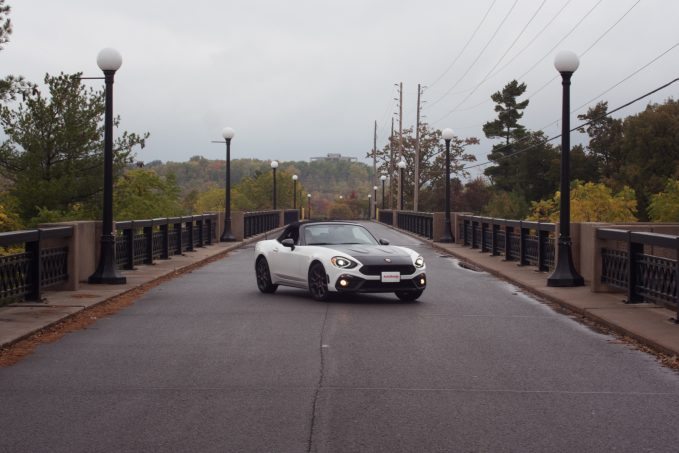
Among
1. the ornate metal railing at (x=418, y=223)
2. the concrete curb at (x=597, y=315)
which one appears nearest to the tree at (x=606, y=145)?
the ornate metal railing at (x=418, y=223)

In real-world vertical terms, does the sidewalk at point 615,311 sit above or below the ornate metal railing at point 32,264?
below

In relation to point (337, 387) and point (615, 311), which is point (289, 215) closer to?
point (615, 311)

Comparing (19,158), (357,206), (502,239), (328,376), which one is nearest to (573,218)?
(502,239)

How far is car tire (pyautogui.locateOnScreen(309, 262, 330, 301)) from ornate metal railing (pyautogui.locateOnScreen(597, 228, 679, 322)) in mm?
4492

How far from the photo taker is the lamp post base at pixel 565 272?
16.8m

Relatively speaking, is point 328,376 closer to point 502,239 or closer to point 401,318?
point 401,318

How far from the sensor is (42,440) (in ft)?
19.7

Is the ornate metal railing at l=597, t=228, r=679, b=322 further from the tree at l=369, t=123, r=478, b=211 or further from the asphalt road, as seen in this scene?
the tree at l=369, t=123, r=478, b=211

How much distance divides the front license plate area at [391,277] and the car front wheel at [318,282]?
2.97 feet

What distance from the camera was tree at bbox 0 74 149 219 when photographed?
3612 centimetres

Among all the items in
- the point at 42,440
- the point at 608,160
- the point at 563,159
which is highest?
the point at 608,160

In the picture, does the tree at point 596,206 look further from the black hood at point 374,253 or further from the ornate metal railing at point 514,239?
the black hood at point 374,253

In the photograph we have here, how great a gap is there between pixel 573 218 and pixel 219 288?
108 ft

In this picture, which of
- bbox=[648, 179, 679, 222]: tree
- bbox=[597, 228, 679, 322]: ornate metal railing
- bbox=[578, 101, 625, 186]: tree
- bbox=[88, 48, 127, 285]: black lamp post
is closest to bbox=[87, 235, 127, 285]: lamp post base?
bbox=[88, 48, 127, 285]: black lamp post
